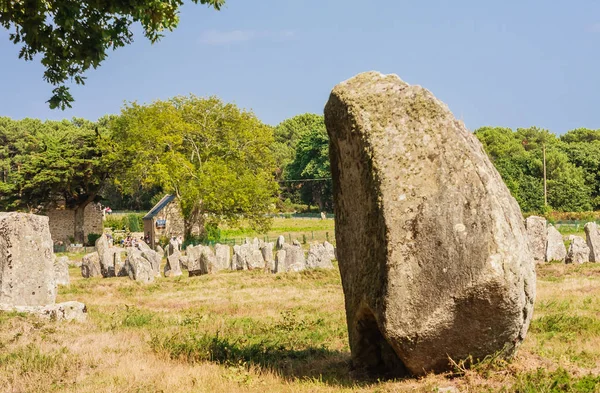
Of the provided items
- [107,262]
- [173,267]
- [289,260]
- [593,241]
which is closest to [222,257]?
[173,267]

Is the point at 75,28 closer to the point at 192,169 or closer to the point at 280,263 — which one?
the point at 280,263

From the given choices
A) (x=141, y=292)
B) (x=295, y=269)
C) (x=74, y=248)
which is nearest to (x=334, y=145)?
(x=141, y=292)

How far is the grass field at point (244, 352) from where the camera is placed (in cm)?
695

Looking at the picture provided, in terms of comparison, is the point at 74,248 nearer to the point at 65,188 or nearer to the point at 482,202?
the point at 65,188

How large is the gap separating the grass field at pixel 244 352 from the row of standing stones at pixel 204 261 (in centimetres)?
919

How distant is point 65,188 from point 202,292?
127 ft

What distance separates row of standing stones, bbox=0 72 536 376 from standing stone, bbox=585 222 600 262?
63.0ft

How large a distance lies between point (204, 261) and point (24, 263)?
13.1m

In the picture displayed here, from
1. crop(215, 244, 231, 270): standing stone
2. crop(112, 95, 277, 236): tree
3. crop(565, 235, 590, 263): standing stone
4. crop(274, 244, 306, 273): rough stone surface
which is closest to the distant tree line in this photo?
crop(112, 95, 277, 236): tree

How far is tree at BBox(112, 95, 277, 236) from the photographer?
47125 millimetres

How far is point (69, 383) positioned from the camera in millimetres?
7992

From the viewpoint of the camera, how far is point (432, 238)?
6.74 meters

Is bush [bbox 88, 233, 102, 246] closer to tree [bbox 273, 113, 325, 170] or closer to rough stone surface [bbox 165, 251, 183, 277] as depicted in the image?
rough stone surface [bbox 165, 251, 183, 277]

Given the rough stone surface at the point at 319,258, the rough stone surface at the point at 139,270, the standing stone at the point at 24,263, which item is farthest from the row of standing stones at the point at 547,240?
the standing stone at the point at 24,263
